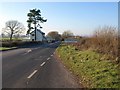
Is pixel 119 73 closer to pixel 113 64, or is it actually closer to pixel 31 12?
pixel 113 64

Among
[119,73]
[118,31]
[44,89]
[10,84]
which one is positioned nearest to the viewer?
[44,89]

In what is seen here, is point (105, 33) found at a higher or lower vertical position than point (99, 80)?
higher

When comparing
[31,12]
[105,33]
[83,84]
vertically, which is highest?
[31,12]

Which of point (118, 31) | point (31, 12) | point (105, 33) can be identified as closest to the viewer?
point (118, 31)

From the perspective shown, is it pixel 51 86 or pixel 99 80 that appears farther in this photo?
pixel 99 80

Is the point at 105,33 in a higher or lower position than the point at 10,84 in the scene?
higher

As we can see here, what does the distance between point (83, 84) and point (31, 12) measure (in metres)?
72.6

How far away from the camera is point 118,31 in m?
16.9

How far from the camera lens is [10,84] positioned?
980 centimetres

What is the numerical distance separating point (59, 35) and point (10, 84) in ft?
523

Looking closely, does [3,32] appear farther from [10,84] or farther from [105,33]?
[10,84]

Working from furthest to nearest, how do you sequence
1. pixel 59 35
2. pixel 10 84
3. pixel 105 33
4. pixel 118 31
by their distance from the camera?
pixel 59 35 < pixel 105 33 < pixel 118 31 < pixel 10 84

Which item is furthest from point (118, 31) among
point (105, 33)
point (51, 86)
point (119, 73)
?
point (51, 86)

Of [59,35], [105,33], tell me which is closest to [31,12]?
[105,33]
